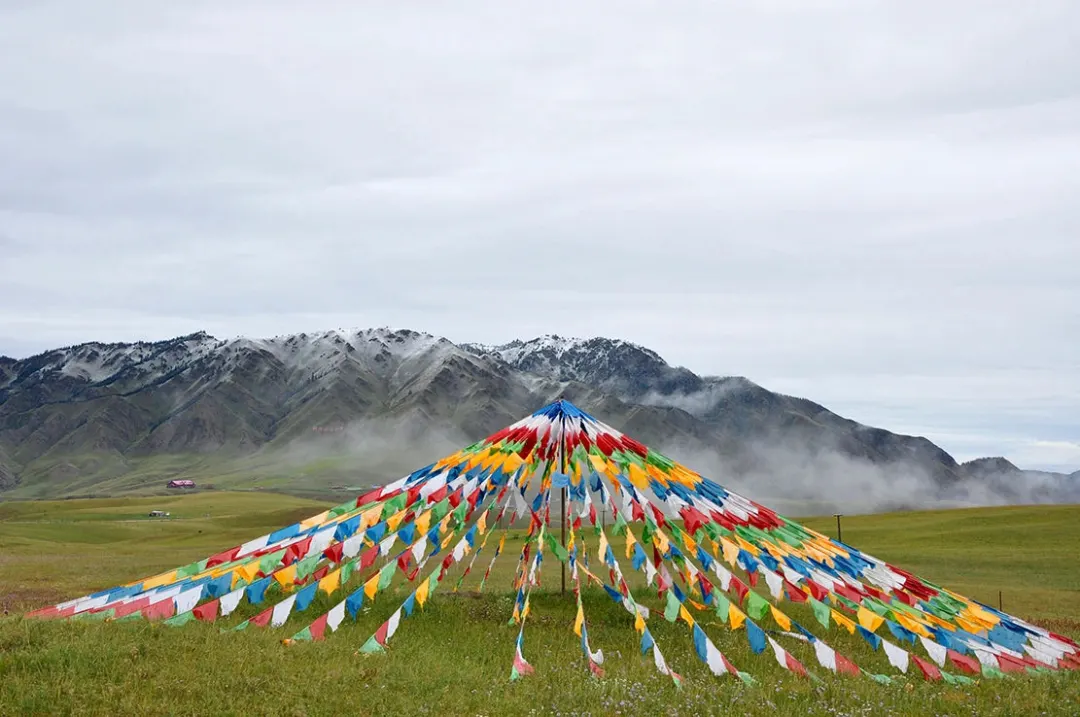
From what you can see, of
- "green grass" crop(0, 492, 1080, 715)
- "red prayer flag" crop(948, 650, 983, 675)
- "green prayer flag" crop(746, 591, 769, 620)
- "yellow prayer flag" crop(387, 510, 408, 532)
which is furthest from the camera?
"yellow prayer flag" crop(387, 510, 408, 532)

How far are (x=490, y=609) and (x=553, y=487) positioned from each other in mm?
3035

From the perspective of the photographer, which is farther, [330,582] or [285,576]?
[330,582]

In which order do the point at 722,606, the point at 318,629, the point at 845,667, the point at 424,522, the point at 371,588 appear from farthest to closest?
the point at 424,522 < the point at 371,588 < the point at 722,606 < the point at 318,629 < the point at 845,667

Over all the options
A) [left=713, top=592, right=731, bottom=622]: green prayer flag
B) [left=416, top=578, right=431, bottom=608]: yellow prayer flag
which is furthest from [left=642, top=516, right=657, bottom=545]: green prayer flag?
[left=416, top=578, right=431, bottom=608]: yellow prayer flag

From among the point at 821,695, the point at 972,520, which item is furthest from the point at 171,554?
the point at 972,520

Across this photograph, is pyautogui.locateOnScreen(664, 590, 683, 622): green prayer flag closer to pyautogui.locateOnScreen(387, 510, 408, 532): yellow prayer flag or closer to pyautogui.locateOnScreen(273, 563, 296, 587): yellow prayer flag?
pyautogui.locateOnScreen(387, 510, 408, 532): yellow prayer flag

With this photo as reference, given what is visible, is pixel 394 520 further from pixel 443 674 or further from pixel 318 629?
pixel 443 674

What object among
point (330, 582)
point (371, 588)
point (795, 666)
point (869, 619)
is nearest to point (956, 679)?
point (869, 619)

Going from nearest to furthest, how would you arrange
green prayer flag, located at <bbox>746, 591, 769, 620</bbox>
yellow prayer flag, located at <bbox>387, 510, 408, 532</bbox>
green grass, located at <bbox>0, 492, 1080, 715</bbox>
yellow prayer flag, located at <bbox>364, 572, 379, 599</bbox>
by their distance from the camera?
green grass, located at <bbox>0, 492, 1080, 715</bbox> → green prayer flag, located at <bbox>746, 591, 769, 620</bbox> → yellow prayer flag, located at <bbox>364, 572, 379, 599</bbox> → yellow prayer flag, located at <bbox>387, 510, 408, 532</bbox>

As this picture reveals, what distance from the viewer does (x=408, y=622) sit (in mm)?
15703

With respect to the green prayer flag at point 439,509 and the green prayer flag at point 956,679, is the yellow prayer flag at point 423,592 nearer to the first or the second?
the green prayer flag at point 439,509

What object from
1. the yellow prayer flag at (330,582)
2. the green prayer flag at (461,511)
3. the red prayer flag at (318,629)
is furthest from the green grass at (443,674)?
the green prayer flag at (461,511)

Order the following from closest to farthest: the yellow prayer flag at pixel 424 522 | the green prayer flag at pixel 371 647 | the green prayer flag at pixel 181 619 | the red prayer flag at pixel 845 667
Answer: the red prayer flag at pixel 845 667
the green prayer flag at pixel 371 647
the green prayer flag at pixel 181 619
the yellow prayer flag at pixel 424 522

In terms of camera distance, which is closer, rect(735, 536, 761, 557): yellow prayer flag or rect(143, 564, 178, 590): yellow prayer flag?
rect(735, 536, 761, 557): yellow prayer flag
